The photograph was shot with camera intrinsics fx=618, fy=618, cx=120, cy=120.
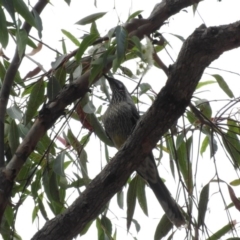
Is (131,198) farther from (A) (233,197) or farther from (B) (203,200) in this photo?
(A) (233,197)

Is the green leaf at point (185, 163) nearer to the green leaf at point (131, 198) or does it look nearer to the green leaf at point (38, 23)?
the green leaf at point (131, 198)

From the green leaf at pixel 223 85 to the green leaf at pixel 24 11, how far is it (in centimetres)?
89

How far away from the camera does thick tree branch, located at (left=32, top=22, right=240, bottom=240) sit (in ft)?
6.51

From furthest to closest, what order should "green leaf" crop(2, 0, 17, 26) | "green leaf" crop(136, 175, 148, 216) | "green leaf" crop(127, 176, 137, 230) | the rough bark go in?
"green leaf" crop(136, 175, 148, 216), "green leaf" crop(127, 176, 137, 230), the rough bark, "green leaf" crop(2, 0, 17, 26)

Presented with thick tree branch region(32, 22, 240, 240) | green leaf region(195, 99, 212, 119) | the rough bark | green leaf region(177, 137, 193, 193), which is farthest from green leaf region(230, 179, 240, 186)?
the rough bark

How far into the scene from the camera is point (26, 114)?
8.38 ft

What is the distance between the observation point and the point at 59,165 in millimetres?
2629

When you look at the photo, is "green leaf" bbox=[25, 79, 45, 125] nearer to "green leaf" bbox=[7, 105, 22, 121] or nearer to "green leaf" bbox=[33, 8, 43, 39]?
"green leaf" bbox=[7, 105, 22, 121]

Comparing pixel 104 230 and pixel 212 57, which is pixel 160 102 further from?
pixel 104 230

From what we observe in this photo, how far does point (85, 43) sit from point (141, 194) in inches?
36.9

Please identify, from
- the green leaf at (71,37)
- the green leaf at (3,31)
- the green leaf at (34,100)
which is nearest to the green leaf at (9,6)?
the green leaf at (3,31)

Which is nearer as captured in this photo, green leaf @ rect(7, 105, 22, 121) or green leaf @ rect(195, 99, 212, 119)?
green leaf @ rect(7, 105, 22, 121)

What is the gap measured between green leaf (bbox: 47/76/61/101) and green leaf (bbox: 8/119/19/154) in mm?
248

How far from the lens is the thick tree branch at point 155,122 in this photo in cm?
198
